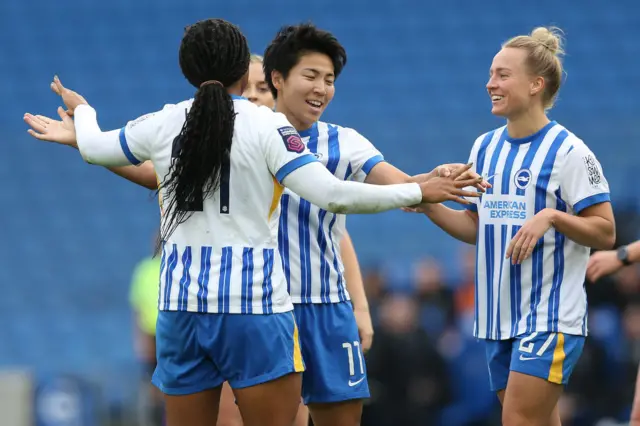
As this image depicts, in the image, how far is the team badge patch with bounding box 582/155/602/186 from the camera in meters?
4.29

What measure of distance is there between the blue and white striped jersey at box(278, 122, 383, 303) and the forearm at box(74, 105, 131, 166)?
0.82 metres

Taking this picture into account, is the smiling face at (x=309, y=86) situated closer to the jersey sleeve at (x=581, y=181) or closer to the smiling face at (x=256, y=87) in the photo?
the smiling face at (x=256, y=87)

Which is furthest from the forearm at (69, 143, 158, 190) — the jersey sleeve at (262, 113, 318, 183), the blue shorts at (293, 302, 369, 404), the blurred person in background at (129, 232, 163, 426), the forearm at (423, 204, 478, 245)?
the blurred person in background at (129, 232, 163, 426)

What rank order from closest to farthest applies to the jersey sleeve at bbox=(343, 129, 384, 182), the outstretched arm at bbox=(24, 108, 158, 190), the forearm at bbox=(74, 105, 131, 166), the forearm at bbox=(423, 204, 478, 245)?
the forearm at bbox=(74, 105, 131, 166) < the outstretched arm at bbox=(24, 108, 158, 190) < the jersey sleeve at bbox=(343, 129, 384, 182) < the forearm at bbox=(423, 204, 478, 245)

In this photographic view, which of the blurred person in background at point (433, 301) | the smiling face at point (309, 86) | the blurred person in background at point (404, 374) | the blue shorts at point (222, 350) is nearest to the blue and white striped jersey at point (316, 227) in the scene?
the smiling face at point (309, 86)

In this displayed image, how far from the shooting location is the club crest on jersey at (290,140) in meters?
3.52

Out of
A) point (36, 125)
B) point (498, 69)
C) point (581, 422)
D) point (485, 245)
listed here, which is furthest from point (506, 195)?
point (581, 422)

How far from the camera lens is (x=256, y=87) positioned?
524 cm

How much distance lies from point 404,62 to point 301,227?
→ 8.86 meters

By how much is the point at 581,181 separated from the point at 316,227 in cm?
109

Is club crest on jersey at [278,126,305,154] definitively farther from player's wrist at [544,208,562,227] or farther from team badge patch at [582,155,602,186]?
team badge patch at [582,155,602,186]

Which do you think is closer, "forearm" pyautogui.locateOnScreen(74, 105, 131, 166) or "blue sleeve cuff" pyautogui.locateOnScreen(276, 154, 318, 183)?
"blue sleeve cuff" pyautogui.locateOnScreen(276, 154, 318, 183)

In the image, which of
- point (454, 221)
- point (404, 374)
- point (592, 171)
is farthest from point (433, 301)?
point (592, 171)

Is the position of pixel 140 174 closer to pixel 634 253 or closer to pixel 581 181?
pixel 581 181
